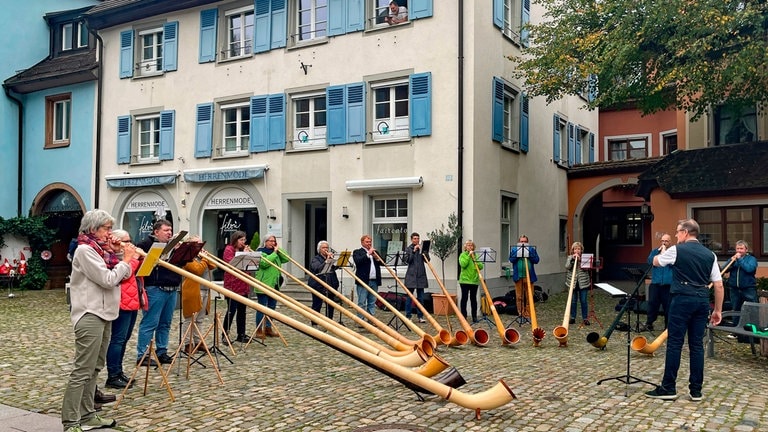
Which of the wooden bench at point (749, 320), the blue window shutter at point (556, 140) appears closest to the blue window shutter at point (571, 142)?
the blue window shutter at point (556, 140)

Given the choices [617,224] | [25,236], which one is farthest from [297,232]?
[617,224]

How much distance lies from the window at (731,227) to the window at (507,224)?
14.9 ft

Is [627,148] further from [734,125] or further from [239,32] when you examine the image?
[239,32]

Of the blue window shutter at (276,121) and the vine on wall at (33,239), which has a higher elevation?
the blue window shutter at (276,121)

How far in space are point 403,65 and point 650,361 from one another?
32.3ft

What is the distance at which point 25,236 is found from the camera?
22281mm

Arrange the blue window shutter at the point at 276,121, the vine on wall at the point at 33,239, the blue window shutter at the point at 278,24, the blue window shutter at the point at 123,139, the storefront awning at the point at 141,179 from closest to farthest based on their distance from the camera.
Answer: the blue window shutter at the point at 276,121 < the blue window shutter at the point at 278,24 < the storefront awning at the point at 141,179 < the blue window shutter at the point at 123,139 < the vine on wall at the point at 33,239

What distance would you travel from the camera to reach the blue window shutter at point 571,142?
2297 cm

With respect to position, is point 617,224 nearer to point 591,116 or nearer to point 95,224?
point 591,116

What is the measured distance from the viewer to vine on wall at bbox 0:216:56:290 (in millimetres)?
21828

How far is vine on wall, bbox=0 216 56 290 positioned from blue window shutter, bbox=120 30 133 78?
5.89m

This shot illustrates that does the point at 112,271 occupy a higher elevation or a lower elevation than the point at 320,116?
lower

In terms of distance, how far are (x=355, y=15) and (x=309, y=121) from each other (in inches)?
121

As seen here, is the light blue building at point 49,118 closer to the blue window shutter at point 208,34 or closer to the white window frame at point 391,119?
the blue window shutter at point 208,34
